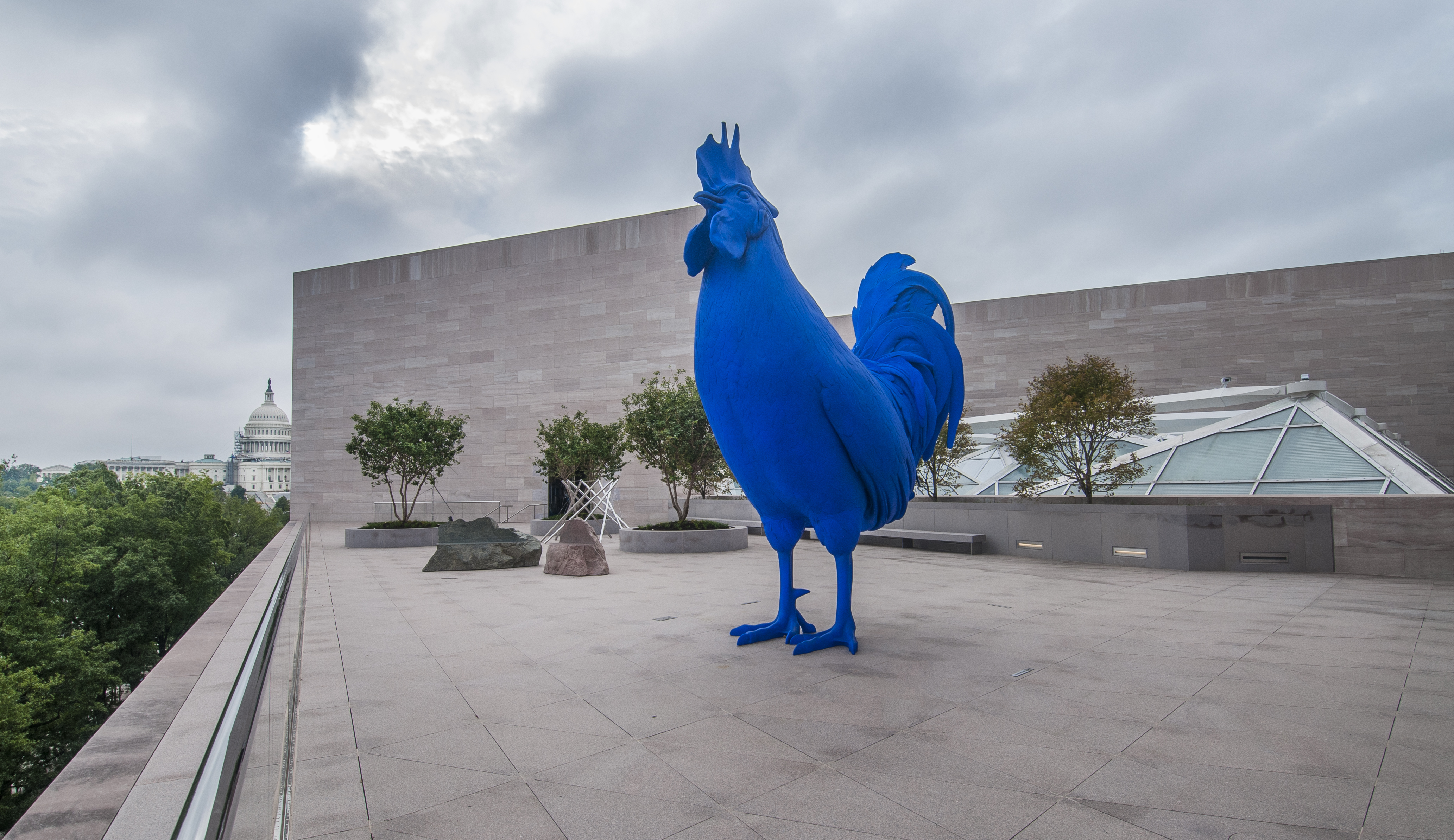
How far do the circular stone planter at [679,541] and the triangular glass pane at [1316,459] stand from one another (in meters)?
9.88

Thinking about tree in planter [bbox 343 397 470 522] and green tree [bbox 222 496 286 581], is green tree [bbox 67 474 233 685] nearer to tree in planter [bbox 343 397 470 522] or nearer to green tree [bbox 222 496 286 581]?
green tree [bbox 222 496 286 581]

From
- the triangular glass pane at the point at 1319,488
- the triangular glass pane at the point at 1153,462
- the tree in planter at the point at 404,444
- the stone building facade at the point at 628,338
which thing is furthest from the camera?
the stone building facade at the point at 628,338

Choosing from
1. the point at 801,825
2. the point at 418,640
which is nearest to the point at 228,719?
the point at 801,825

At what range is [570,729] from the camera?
124 inches

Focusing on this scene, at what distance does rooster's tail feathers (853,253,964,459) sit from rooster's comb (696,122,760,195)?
164cm

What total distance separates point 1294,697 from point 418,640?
5.76 meters

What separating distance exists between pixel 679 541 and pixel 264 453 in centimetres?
11051

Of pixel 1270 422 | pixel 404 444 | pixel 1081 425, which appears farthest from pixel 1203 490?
pixel 404 444

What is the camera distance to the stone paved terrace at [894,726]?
2314mm

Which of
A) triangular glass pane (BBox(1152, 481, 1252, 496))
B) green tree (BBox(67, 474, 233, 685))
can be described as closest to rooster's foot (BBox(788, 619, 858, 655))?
triangular glass pane (BBox(1152, 481, 1252, 496))

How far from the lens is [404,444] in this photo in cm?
1659

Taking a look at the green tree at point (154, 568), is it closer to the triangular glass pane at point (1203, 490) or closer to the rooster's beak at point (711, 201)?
the rooster's beak at point (711, 201)

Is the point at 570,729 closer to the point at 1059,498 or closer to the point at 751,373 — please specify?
the point at 751,373

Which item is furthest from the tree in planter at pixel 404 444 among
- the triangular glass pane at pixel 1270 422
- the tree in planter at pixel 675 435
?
the triangular glass pane at pixel 1270 422
